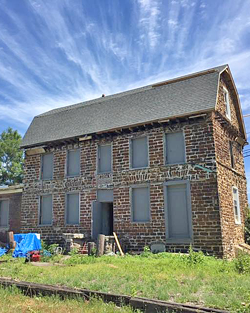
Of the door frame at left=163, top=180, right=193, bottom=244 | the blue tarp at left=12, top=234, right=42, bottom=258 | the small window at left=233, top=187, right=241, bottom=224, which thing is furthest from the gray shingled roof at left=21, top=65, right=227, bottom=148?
the blue tarp at left=12, top=234, right=42, bottom=258

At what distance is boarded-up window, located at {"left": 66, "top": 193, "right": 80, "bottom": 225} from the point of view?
16734 mm

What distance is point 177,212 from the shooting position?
13883 mm

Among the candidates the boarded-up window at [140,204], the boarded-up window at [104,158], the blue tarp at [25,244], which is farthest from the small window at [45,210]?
the boarded-up window at [140,204]

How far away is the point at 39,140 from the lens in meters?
18.8

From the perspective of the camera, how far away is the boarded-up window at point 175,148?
1435 centimetres

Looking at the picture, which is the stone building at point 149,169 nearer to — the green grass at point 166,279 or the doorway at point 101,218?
the doorway at point 101,218

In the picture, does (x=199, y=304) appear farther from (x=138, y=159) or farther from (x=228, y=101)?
(x=228, y=101)

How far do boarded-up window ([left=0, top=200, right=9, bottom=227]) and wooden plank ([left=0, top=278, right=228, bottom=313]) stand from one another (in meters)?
13.0

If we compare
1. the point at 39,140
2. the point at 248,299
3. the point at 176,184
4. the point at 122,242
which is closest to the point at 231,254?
the point at 176,184

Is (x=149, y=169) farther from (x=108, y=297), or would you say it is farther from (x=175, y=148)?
(x=108, y=297)

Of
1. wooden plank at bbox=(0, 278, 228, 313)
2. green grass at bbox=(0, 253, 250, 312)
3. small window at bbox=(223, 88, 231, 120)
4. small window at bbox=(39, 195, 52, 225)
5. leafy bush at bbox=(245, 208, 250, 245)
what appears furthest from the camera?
small window at bbox=(39, 195, 52, 225)

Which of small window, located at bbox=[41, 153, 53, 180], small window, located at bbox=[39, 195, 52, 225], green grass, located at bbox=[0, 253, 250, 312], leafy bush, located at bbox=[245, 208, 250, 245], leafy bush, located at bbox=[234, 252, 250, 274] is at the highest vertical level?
small window, located at bbox=[41, 153, 53, 180]

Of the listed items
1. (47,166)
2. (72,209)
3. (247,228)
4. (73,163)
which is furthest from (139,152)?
(247,228)

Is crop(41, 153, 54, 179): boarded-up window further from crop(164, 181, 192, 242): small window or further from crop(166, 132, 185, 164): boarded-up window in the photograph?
crop(164, 181, 192, 242): small window
